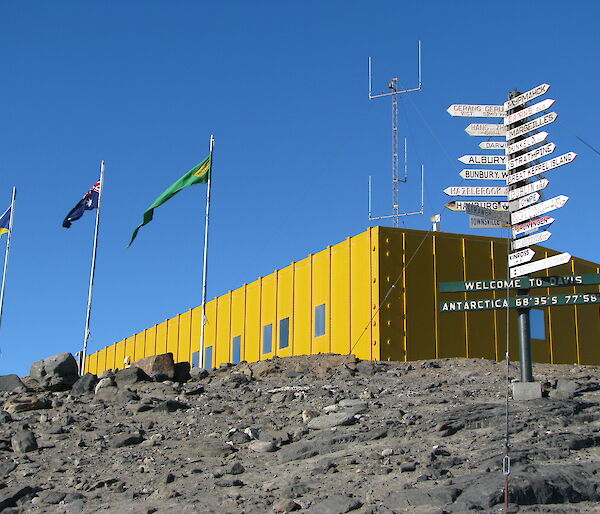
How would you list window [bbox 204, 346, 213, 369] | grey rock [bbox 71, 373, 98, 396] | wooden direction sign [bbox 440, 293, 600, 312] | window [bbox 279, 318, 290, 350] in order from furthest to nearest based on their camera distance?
1. window [bbox 204, 346, 213, 369]
2. window [bbox 279, 318, 290, 350]
3. grey rock [bbox 71, 373, 98, 396]
4. wooden direction sign [bbox 440, 293, 600, 312]

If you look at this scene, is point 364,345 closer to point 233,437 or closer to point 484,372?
point 484,372

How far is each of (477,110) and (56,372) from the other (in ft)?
47.0

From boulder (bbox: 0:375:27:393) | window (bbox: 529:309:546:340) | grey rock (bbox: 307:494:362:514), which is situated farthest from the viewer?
window (bbox: 529:309:546:340)

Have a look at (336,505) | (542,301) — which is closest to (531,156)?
(542,301)

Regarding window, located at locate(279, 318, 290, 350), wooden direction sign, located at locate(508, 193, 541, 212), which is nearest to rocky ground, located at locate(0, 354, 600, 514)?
wooden direction sign, located at locate(508, 193, 541, 212)

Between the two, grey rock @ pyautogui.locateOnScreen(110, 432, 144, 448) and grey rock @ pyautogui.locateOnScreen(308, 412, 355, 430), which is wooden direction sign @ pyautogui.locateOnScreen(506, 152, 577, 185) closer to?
grey rock @ pyautogui.locateOnScreen(308, 412, 355, 430)

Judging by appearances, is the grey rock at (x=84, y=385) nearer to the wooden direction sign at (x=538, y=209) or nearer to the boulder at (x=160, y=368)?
A: the boulder at (x=160, y=368)

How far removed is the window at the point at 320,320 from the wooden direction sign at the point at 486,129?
12642 mm

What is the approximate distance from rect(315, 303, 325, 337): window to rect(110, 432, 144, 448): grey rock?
13.7m

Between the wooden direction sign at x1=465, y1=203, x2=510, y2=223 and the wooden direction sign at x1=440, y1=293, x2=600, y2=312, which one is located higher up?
the wooden direction sign at x1=465, y1=203, x2=510, y2=223

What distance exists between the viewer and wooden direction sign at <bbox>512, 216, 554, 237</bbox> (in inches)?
770

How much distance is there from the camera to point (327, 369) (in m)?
25.3

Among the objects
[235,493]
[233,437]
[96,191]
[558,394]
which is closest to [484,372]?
[558,394]

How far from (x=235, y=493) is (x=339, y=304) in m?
16.7
